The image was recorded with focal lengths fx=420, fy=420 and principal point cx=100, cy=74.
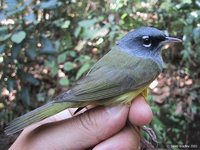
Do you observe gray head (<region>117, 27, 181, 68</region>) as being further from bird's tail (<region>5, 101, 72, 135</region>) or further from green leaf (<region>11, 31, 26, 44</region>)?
green leaf (<region>11, 31, 26, 44</region>)

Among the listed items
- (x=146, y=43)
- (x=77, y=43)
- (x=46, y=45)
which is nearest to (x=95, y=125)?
(x=146, y=43)

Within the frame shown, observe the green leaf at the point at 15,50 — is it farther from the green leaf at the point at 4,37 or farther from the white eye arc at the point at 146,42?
the white eye arc at the point at 146,42

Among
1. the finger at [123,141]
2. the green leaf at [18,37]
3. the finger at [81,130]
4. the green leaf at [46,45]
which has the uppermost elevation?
the green leaf at [18,37]

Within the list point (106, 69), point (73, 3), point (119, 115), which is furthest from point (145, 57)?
point (73, 3)

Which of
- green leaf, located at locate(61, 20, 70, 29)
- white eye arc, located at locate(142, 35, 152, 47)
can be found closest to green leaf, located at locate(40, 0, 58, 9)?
green leaf, located at locate(61, 20, 70, 29)

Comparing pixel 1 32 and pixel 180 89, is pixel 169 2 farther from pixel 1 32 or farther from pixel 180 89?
pixel 1 32

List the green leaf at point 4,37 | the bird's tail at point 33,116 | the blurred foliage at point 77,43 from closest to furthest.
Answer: the bird's tail at point 33,116 → the green leaf at point 4,37 → the blurred foliage at point 77,43

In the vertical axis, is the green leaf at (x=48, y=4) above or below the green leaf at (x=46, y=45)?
above

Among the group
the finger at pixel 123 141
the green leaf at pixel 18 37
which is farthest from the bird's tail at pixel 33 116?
the green leaf at pixel 18 37
